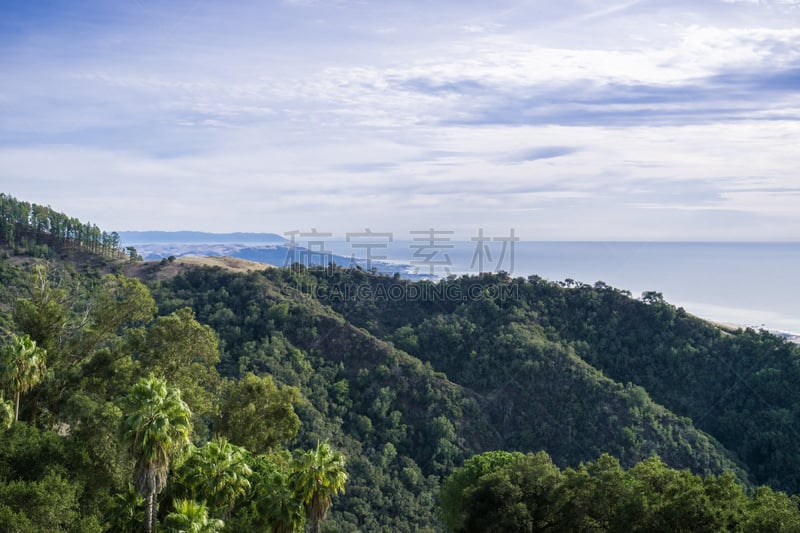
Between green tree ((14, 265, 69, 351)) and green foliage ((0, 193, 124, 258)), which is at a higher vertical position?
green foliage ((0, 193, 124, 258))

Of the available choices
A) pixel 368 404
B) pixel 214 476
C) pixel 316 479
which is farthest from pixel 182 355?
pixel 368 404

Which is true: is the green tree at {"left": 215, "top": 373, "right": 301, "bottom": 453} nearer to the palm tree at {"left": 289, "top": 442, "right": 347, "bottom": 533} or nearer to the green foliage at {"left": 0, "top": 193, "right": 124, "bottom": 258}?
the palm tree at {"left": 289, "top": 442, "right": 347, "bottom": 533}

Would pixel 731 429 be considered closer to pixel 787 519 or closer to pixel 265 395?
pixel 787 519

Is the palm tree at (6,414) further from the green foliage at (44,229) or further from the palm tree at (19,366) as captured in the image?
the green foliage at (44,229)

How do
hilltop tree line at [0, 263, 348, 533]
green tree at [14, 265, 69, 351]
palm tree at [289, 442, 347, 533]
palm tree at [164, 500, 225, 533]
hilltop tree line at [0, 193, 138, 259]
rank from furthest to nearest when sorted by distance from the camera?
hilltop tree line at [0, 193, 138, 259]
green tree at [14, 265, 69, 351]
palm tree at [289, 442, 347, 533]
hilltop tree line at [0, 263, 348, 533]
palm tree at [164, 500, 225, 533]

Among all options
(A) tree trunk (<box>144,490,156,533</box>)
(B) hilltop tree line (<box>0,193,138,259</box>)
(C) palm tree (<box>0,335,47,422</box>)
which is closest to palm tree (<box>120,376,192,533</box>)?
(A) tree trunk (<box>144,490,156,533</box>)
